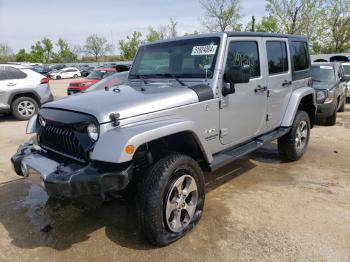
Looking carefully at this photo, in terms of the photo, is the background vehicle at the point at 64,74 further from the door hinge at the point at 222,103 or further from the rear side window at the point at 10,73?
the door hinge at the point at 222,103

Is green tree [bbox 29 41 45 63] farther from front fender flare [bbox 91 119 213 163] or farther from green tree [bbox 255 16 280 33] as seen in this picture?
front fender flare [bbox 91 119 213 163]

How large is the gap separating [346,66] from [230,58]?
11.3 meters

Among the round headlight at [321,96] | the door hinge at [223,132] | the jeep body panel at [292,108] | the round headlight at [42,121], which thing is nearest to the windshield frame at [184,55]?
the door hinge at [223,132]

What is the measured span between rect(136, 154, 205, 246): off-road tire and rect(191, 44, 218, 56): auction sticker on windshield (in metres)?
1.35

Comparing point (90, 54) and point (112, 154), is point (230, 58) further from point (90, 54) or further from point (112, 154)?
point (90, 54)

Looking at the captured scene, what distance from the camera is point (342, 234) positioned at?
10.8 ft

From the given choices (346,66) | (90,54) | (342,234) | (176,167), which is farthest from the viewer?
(90,54)

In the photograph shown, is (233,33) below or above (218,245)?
above

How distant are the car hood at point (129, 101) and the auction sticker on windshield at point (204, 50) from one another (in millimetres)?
570

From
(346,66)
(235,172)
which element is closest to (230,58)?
(235,172)

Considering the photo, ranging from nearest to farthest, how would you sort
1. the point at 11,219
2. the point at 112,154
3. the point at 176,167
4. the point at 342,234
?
the point at 112,154 < the point at 176,167 < the point at 342,234 < the point at 11,219

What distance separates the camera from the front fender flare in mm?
2604

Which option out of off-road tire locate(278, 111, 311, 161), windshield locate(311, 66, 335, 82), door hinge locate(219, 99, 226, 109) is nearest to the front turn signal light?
door hinge locate(219, 99, 226, 109)

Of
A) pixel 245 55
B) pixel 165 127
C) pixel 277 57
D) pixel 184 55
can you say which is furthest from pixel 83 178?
pixel 277 57
